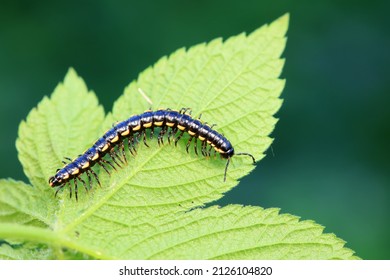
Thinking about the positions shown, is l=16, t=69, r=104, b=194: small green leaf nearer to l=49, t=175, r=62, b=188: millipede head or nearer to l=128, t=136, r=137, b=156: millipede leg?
l=49, t=175, r=62, b=188: millipede head

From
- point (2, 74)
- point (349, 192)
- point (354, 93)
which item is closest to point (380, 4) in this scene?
point (354, 93)

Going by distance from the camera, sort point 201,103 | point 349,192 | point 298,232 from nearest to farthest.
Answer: point 298,232 < point 201,103 < point 349,192

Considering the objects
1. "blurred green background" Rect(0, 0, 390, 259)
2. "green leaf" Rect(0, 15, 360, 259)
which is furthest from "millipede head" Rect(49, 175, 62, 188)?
"blurred green background" Rect(0, 0, 390, 259)

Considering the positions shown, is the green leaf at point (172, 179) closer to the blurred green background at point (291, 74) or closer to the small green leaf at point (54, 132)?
the small green leaf at point (54, 132)

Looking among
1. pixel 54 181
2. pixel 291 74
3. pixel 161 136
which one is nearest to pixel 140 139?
pixel 161 136

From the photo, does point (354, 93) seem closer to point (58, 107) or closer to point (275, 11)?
point (275, 11)
